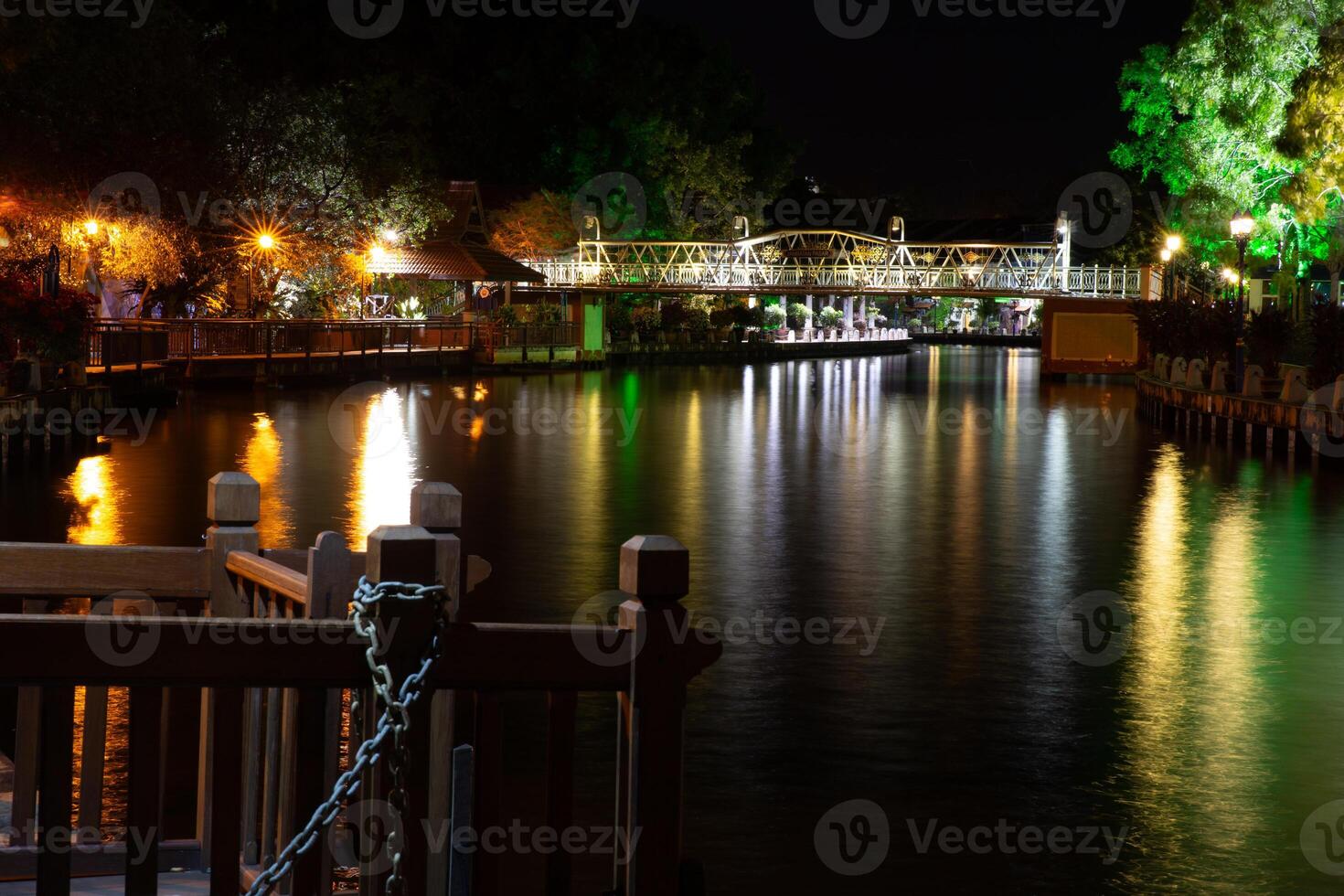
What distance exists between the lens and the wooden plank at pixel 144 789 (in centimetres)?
400

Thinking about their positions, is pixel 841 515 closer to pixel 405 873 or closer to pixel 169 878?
pixel 169 878

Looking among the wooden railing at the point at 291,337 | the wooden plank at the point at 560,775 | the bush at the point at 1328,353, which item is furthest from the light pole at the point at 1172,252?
the wooden plank at the point at 560,775

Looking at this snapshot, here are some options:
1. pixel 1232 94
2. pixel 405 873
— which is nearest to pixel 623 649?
pixel 405 873

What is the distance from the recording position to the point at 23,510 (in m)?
17.2

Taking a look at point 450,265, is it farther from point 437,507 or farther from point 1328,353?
point 437,507

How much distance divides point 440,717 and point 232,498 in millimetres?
1801

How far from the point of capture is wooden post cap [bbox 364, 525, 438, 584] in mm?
3744

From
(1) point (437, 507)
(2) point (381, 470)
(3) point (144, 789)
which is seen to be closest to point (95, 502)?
(2) point (381, 470)

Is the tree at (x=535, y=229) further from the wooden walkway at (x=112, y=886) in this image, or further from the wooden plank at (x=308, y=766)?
the wooden plank at (x=308, y=766)

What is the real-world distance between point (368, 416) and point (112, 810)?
2577 cm

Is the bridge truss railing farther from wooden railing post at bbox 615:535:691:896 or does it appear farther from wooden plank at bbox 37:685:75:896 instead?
wooden plank at bbox 37:685:75:896

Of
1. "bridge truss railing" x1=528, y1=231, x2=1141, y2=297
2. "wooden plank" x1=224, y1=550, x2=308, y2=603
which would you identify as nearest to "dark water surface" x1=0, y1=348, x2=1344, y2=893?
"wooden plank" x1=224, y1=550, x2=308, y2=603

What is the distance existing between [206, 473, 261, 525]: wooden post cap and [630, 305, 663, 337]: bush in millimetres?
72065

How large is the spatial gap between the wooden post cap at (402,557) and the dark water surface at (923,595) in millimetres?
3002
